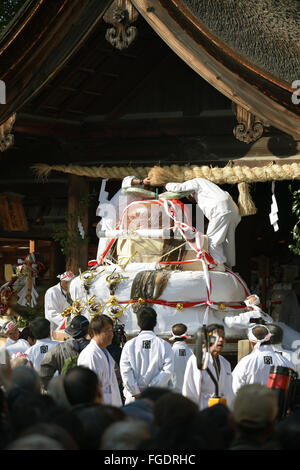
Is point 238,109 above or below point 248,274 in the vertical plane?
above

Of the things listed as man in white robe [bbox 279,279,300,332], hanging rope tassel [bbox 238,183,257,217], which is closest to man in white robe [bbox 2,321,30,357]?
hanging rope tassel [bbox 238,183,257,217]

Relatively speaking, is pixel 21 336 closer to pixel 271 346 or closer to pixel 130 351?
pixel 130 351

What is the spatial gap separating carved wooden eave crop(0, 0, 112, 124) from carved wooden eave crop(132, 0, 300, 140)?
2.75 feet

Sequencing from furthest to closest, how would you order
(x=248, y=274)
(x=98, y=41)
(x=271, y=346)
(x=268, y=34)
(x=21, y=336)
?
(x=248, y=274)
(x=268, y=34)
(x=98, y=41)
(x=21, y=336)
(x=271, y=346)

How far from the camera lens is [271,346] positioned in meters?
7.92

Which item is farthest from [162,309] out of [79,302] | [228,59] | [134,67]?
[134,67]

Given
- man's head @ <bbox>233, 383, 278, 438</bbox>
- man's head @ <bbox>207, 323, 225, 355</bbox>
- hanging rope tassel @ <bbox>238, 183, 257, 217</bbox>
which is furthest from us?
hanging rope tassel @ <bbox>238, 183, 257, 217</bbox>

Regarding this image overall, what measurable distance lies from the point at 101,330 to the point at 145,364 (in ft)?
3.87

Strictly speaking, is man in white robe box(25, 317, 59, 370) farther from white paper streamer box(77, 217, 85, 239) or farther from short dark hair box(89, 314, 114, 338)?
white paper streamer box(77, 217, 85, 239)

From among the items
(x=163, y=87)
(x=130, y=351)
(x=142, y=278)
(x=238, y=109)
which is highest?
(x=163, y=87)

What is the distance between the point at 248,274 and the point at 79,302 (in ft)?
13.7

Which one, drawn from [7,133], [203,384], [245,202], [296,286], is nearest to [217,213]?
[245,202]

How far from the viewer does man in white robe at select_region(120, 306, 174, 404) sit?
25.7 feet

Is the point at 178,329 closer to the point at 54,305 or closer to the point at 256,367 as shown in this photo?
the point at 256,367
